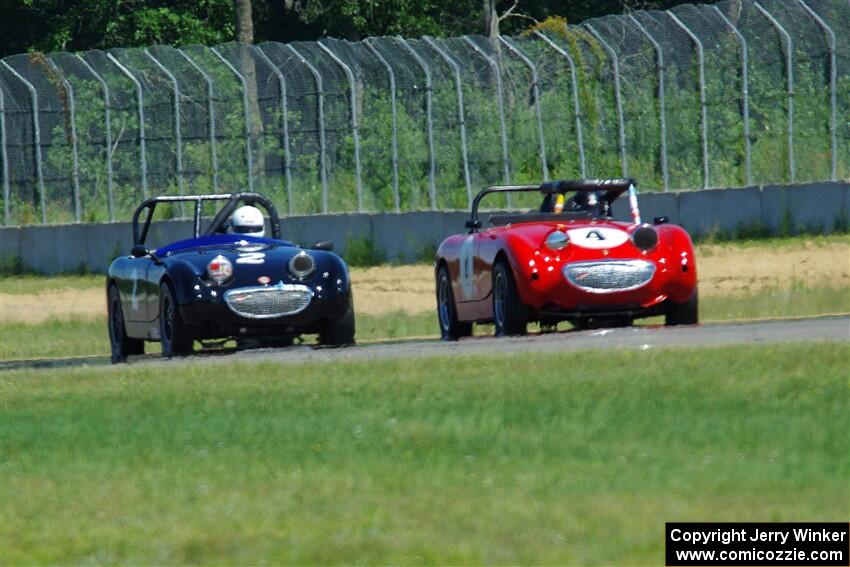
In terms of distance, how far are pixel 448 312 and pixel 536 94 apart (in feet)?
38.8

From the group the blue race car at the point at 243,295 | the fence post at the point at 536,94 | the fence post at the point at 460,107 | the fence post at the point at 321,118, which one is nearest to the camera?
the blue race car at the point at 243,295

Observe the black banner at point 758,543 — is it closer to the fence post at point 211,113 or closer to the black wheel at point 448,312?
the black wheel at point 448,312

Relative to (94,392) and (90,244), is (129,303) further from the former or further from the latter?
(90,244)

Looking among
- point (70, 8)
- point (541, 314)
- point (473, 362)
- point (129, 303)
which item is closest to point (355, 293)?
point (129, 303)

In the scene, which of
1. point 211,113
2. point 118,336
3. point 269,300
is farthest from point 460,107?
point 269,300

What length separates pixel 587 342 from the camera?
13.8 m

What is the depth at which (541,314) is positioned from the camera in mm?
15180

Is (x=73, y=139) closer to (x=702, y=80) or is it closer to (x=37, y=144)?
(x=37, y=144)

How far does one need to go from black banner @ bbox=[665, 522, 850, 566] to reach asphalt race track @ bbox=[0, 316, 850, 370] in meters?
6.13

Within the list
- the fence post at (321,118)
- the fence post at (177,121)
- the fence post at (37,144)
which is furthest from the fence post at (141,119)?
the fence post at (321,118)

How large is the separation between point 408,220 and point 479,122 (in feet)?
6.62

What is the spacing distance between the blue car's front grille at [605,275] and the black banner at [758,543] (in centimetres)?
853

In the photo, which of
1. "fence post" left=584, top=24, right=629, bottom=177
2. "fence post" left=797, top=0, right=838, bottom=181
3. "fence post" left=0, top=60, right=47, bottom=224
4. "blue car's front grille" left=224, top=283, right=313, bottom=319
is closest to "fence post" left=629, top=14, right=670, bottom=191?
"fence post" left=584, top=24, right=629, bottom=177

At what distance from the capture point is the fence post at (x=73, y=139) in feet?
100
